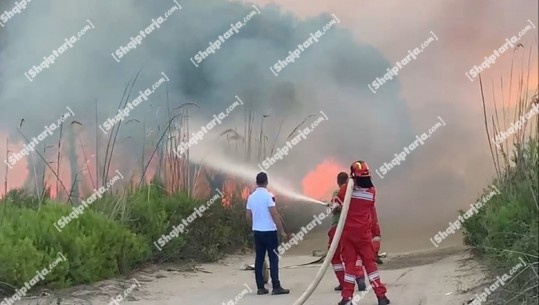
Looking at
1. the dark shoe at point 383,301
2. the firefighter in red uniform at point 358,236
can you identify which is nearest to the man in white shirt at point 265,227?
the firefighter in red uniform at point 358,236

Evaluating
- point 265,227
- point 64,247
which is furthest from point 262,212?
point 64,247

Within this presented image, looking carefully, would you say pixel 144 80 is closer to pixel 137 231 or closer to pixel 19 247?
pixel 137 231

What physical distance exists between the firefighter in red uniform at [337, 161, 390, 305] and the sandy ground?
1.78ft

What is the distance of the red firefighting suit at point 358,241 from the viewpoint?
8211 millimetres

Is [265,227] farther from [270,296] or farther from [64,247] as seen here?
[64,247]

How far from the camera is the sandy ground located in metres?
8.98

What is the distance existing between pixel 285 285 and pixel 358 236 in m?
2.43

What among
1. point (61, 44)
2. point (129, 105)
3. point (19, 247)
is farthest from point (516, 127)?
point (61, 44)

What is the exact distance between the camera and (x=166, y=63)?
15.2m

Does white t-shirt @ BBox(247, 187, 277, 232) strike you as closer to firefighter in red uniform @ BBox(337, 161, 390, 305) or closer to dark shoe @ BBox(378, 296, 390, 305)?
firefighter in red uniform @ BBox(337, 161, 390, 305)

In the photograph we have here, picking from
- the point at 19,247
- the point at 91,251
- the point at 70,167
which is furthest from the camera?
the point at 70,167

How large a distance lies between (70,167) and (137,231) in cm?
323

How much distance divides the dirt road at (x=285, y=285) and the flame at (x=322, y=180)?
9.27ft

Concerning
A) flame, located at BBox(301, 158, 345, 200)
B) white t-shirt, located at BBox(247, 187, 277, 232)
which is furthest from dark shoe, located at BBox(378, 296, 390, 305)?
flame, located at BBox(301, 158, 345, 200)
